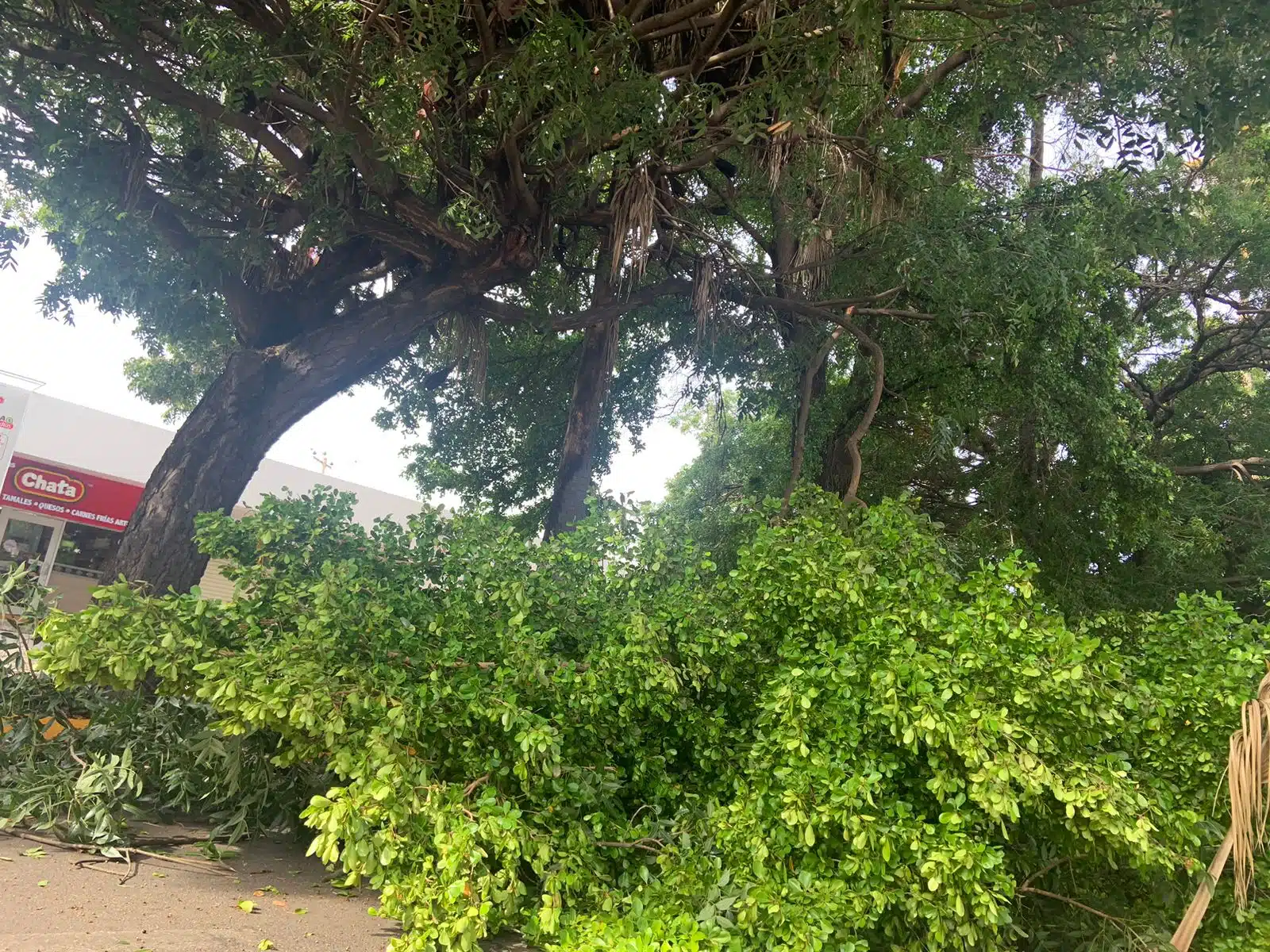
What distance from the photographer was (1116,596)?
8508mm

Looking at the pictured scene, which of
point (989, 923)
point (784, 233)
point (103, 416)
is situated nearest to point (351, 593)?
point (989, 923)

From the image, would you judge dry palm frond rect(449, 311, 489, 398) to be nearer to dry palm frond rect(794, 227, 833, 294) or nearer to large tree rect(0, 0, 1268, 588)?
large tree rect(0, 0, 1268, 588)

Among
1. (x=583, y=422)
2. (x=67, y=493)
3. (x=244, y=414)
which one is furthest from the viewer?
(x=67, y=493)

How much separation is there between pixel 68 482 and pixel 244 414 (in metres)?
9.69

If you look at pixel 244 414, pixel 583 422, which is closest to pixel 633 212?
pixel 583 422

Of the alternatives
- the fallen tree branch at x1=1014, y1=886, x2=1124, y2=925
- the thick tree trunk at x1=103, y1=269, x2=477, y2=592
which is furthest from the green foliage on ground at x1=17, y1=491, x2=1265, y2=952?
the thick tree trunk at x1=103, y1=269, x2=477, y2=592

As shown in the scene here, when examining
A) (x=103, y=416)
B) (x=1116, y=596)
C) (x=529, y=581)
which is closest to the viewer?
(x=529, y=581)

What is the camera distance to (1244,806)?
10.6 feet

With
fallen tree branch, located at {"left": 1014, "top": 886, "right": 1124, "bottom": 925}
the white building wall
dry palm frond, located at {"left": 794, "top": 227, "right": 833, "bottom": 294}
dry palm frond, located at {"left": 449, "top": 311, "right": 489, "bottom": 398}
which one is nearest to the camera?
fallen tree branch, located at {"left": 1014, "top": 886, "right": 1124, "bottom": 925}

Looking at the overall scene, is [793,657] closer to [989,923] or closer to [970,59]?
[989,923]

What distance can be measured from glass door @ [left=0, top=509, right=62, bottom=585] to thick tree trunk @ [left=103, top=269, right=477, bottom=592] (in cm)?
980

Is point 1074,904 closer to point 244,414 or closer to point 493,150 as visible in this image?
point 493,150

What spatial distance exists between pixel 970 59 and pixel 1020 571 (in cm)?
583

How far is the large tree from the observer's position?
17.1ft
